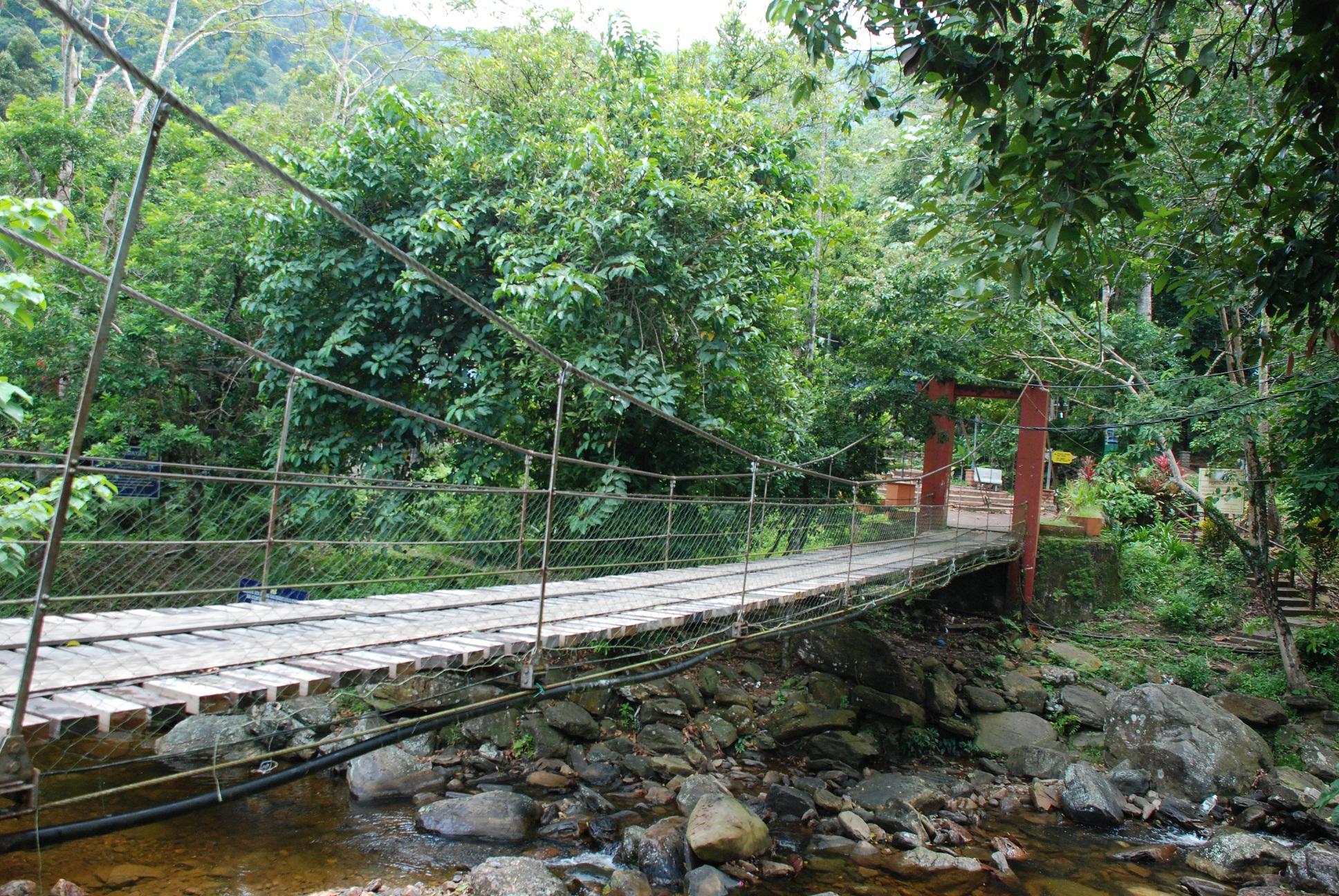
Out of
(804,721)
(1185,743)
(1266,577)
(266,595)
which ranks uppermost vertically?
(1266,577)

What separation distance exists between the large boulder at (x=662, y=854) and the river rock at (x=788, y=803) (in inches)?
32.2

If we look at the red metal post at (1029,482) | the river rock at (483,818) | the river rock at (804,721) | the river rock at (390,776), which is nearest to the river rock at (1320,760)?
the red metal post at (1029,482)

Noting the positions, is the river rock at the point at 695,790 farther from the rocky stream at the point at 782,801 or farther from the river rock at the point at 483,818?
the river rock at the point at 483,818

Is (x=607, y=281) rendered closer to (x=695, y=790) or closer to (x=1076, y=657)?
(x=695, y=790)

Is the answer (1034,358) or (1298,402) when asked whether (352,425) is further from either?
(1298,402)

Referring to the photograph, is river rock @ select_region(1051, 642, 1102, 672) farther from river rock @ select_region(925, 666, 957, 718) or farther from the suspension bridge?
river rock @ select_region(925, 666, 957, 718)

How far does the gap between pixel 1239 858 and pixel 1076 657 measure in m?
3.30

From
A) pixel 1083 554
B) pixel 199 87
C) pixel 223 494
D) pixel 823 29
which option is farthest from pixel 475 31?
pixel 199 87

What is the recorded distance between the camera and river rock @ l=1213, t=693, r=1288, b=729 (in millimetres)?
6016

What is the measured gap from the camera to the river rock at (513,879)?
10.8 ft

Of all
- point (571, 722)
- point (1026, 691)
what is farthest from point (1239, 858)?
point (571, 722)

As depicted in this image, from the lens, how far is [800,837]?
14.3 ft

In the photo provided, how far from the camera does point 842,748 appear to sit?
5523 mm

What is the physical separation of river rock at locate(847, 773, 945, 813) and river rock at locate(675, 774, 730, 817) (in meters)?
0.84
